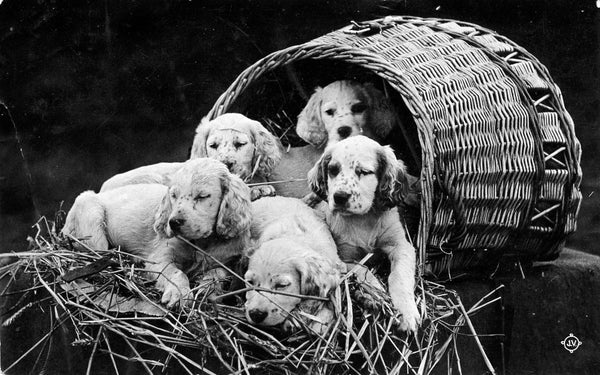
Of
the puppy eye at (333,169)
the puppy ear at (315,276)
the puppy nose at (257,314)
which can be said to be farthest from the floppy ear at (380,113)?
the puppy nose at (257,314)

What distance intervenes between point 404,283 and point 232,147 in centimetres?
116

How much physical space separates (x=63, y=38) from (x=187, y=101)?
2.90ft

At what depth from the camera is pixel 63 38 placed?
5.11 metres

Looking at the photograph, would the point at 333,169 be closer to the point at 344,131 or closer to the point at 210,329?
the point at 344,131

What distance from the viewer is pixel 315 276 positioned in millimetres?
3139

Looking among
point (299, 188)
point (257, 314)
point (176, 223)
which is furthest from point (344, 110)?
point (257, 314)

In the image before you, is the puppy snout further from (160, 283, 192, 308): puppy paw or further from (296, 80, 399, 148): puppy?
(296, 80, 399, 148): puppy

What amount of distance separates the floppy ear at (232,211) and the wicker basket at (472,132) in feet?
2.70

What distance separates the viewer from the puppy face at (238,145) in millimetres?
4082

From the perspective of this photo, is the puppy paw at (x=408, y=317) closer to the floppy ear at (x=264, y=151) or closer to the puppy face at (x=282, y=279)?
the puppy face at (x=282, y=279)

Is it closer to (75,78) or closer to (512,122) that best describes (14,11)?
(75,78)

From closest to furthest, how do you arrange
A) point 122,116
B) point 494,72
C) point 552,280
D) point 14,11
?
point 494,72 < point 552,280 < point 14,11 < point 122,116

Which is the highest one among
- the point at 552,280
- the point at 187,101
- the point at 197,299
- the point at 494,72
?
the point at 494,72

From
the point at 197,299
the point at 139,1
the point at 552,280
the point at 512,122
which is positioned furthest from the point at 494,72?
the point at 139,1
